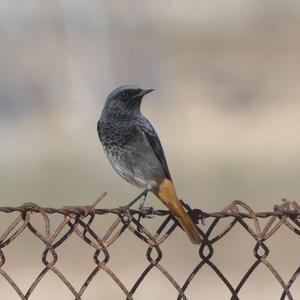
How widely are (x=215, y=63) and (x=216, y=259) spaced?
812 cm

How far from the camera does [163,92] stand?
58.3 ft

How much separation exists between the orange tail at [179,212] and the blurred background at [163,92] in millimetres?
6177

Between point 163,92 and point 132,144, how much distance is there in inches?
458

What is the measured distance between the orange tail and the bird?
15 centimetres

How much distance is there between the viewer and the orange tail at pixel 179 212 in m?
4.75

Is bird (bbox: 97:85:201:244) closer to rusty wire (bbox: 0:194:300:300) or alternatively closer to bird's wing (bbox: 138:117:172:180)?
bird's wing (bbox: 138:117:172:180)

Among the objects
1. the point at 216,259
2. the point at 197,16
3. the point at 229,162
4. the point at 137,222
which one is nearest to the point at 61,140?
the point at 229,162

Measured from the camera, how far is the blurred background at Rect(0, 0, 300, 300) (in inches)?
531

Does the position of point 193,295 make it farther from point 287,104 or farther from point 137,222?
point 287,104

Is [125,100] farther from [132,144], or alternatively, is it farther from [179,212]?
[179,212]

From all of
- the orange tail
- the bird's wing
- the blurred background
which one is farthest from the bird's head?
the blurred background

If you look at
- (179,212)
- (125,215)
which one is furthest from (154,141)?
(125,215)

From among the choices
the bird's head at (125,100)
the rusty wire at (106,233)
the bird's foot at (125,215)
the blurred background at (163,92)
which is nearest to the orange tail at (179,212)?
the rusty wire at (106,233)

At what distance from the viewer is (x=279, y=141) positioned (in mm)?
15688
